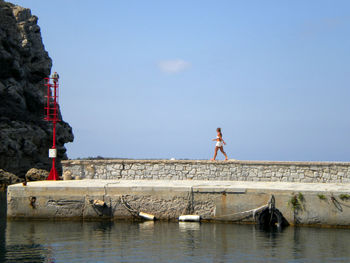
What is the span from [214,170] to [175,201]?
127 inches

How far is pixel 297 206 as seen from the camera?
12609 mm

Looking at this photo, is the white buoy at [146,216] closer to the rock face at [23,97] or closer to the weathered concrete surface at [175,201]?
the weathered concrete surface at [175,201]

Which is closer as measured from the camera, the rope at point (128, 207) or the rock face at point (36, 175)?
the rope at point (128, 207)

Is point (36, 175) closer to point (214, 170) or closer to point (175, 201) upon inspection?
point (214, 170)

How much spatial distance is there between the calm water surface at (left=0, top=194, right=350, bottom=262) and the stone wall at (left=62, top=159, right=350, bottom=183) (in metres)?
3.36

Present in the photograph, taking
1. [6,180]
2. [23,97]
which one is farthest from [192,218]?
[23,97]

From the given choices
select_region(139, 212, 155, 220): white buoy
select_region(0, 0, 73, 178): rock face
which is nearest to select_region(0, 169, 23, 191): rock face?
select_region(0, 0, 73, 178): rock face

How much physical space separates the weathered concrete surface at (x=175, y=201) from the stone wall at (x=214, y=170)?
1603 mm

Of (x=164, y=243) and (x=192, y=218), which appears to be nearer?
(x=164, y=243)

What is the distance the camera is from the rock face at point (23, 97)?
1419 inches

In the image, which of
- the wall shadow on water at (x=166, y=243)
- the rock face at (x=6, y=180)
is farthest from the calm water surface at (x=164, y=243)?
the rock face at (x=6, y=180)

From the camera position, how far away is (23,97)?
42.5 metres

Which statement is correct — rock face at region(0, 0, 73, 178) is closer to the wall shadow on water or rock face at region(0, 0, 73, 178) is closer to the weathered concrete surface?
the weathered concrete surface

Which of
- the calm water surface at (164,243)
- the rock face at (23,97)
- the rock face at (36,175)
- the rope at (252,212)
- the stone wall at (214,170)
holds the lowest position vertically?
the calm water surface at (164,243)
